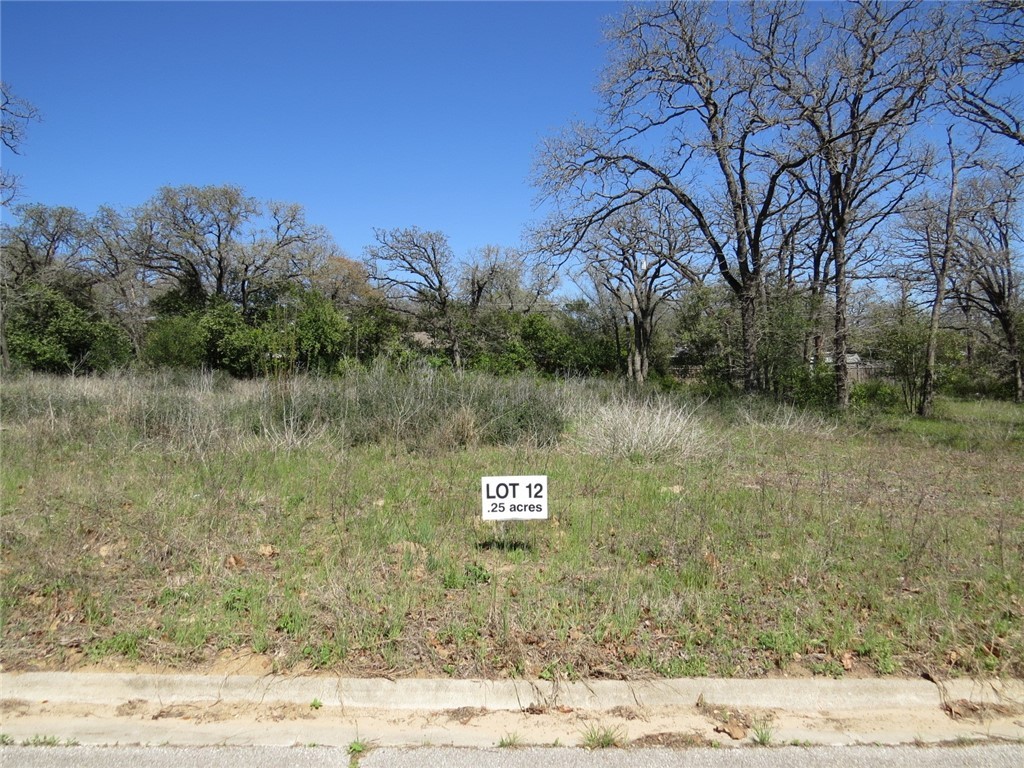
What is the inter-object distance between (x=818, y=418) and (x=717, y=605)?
1115cm

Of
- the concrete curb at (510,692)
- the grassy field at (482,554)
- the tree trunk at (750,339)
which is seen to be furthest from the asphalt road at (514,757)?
the tree trunk at (750,339)

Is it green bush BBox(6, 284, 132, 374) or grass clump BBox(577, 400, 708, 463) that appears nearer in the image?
grass clump BBox(577, 400, 708, 463)

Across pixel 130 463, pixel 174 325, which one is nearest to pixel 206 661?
pixel 130 463

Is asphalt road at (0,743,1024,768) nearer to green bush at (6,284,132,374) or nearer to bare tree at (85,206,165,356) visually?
green bush at (6,284,132,374)

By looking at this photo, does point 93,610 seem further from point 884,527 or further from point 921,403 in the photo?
point 921,403

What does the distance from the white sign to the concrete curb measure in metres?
1.61

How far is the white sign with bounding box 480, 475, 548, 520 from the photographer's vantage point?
5.03m

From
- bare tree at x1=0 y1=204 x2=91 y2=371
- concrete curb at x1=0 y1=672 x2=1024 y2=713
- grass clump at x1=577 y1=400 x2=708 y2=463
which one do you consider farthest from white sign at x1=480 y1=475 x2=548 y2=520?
bare tree at x1=0 y1=204 x2=91 y2=371

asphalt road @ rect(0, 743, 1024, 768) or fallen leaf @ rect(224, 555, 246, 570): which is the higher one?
fallen leaf @ rect(224, 555, 246, 570)

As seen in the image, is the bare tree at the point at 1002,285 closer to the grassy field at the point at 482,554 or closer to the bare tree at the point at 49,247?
the grassy field at the point at 482,554

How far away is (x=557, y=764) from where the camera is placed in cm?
295

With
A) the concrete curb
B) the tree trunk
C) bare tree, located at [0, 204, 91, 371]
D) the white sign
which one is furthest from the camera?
bare tree, located at [0, 204, 91, 371]

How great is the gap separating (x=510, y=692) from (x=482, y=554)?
1825 millimetres

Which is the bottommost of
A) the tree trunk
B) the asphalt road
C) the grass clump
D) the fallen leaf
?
the asphalt road
